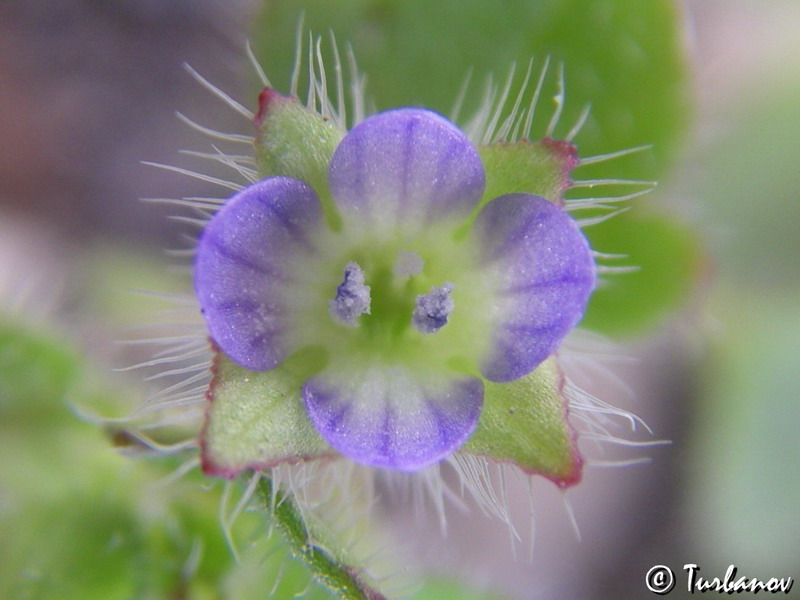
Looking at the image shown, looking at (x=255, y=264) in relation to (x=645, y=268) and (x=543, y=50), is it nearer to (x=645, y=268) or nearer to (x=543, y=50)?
(x=543, y=50)

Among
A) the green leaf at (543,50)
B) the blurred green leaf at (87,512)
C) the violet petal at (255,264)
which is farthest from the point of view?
the green leaf at (543,50)

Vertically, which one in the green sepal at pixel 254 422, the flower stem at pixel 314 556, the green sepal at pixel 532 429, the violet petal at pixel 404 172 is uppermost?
the violet petal at pixel 404 172

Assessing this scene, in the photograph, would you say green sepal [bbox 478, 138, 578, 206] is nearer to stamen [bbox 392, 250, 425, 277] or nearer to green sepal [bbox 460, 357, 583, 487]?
stamen [bbox 392, 250, 425, 277]

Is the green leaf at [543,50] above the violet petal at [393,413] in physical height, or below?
above

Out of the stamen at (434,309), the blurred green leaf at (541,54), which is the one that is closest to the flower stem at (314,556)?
the stamen at (434,309)

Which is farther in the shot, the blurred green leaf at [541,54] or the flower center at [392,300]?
the blurred green leaf at [541,54]

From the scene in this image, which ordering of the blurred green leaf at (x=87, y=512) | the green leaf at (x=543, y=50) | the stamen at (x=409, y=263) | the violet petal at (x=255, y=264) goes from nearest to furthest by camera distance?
the violet petal at (x=255, y=264)
the stamen at (x=409, y=263)
the blurred green leaf at (x=87, y=512)
the green leaf at (x=543, y=50)

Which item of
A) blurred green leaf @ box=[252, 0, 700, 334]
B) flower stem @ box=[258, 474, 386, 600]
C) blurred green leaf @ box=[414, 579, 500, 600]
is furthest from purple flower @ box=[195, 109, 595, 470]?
blurred green leaf @ box=[414, 579, 500, 600]

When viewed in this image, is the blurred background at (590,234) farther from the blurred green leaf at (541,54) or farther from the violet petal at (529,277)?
the violet petal at (529,277)

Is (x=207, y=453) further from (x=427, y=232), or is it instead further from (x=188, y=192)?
(x=188, y=192)
